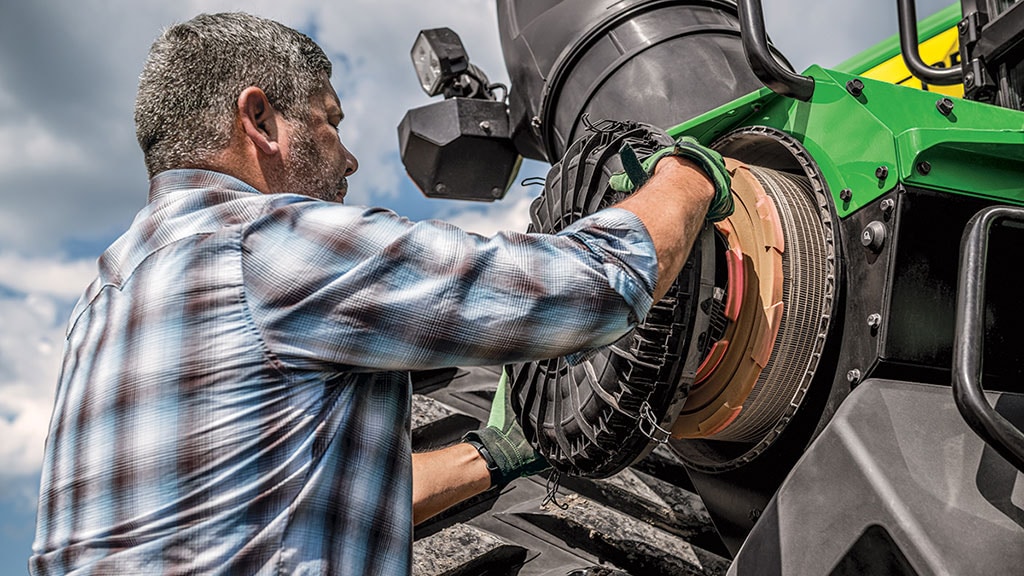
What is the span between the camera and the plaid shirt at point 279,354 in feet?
4.92

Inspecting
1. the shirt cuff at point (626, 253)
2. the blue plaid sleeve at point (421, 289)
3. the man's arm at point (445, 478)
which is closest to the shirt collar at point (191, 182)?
the blue plaid sleeve at point (421, 289)

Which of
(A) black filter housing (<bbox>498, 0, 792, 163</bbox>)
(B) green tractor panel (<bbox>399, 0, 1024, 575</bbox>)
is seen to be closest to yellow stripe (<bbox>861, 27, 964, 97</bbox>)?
(A) black filter housing (<bbox>498, 0, 792, 163</bbox>)

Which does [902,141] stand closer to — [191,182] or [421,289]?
[421,289]

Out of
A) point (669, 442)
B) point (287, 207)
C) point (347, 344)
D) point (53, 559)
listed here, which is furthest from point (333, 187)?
point (669, 442)

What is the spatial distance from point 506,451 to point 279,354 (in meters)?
0.96

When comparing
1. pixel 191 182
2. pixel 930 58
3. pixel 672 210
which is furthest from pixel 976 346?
pixel 930 58

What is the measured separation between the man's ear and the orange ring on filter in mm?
866

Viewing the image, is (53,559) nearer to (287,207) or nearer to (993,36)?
(287,207)

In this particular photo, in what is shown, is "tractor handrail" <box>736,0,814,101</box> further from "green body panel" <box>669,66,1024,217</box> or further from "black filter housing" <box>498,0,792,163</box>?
"black filter housing" <box>498,0,792,163</box>

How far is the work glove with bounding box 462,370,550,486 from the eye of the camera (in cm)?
238

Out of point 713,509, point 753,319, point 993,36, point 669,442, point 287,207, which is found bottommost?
point 713,509

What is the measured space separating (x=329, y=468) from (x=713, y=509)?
44.5 inches

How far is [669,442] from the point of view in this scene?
2.43 metres

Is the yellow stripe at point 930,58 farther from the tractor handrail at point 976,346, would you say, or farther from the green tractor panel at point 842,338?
the tractor handrail at point 976,346
